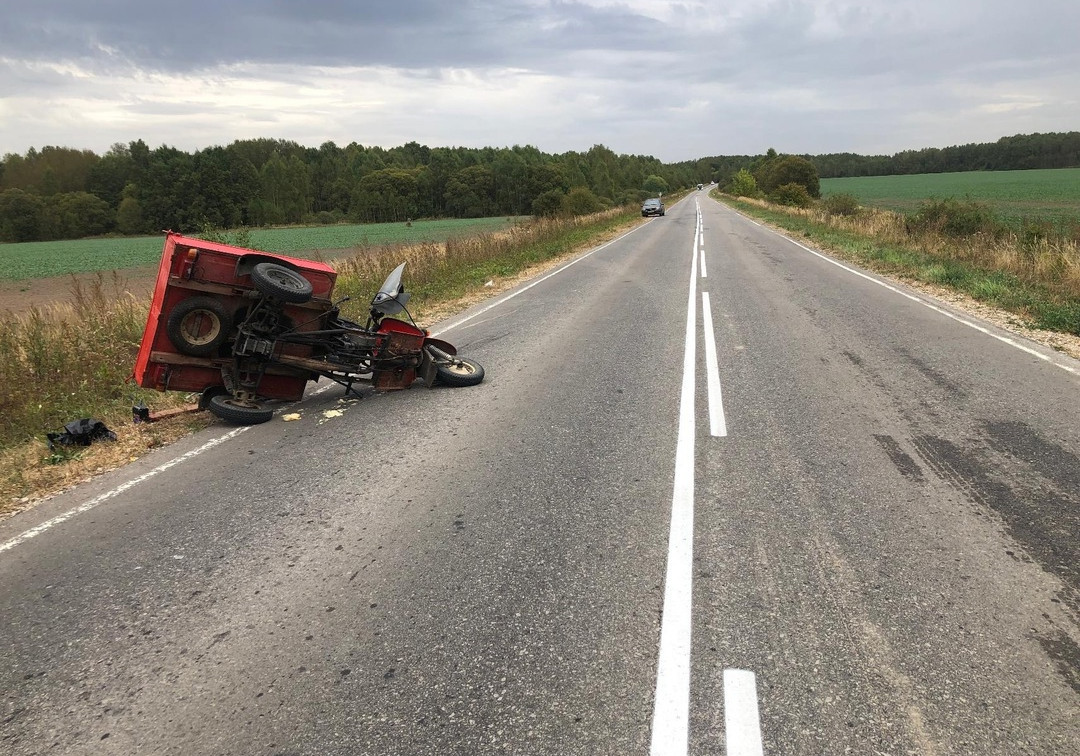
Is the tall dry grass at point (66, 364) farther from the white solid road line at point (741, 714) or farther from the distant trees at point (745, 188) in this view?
the distant trees at point (745, 188)

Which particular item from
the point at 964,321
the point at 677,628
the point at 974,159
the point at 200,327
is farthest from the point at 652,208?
the point at 974,159

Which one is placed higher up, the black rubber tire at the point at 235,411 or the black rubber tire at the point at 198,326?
the black rubber tire at the point at 198,326

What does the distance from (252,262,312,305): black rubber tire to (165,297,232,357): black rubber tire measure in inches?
16.8

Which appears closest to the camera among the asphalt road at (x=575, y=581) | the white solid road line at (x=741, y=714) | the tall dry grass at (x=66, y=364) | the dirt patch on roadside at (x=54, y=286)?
the white solid road line at (x=741, y=714)

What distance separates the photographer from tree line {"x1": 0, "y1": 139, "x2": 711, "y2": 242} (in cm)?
8238

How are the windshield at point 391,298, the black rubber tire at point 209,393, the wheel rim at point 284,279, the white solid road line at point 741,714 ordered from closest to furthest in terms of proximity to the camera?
the white solid road line at point 741,714
the wheel rim at point 284,279
the black rubber tire at point 209,393
the windshield at point 391,298

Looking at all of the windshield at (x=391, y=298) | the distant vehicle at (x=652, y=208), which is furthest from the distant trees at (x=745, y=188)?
the windshield at (x=391, y=298)

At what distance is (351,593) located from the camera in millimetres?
3318

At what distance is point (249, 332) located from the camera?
5.84m

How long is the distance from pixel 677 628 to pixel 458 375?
184 inches

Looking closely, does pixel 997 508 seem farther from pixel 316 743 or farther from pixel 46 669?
pixel 46 669

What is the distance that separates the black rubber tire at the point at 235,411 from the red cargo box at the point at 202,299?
16 centimetres

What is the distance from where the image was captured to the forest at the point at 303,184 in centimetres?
8238

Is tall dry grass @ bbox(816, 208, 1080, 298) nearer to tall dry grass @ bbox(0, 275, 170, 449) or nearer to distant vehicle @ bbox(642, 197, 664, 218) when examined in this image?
tall dry grass @ bbox(0, 275, 170, 449)
